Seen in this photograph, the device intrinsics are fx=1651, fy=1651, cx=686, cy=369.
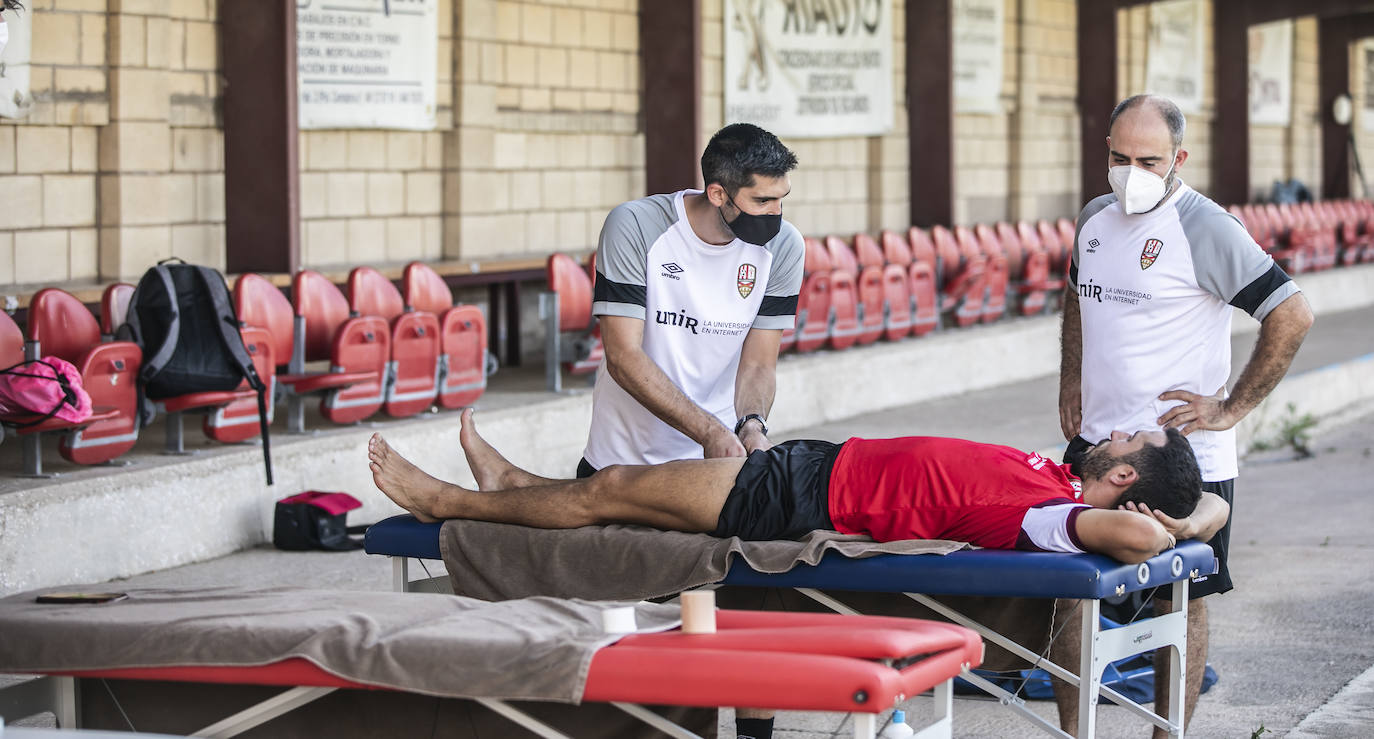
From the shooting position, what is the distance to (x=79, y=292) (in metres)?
6.99

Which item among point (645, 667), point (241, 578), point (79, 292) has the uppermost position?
point (79, 292)

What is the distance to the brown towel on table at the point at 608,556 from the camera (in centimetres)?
378

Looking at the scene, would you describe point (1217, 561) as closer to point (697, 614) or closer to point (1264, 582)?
point (697, 614)

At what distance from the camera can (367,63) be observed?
9.80 m

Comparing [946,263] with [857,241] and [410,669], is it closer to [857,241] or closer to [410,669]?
[857,241]

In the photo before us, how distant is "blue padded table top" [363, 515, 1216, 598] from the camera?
3539 millimetres

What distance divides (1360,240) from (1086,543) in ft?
58.2

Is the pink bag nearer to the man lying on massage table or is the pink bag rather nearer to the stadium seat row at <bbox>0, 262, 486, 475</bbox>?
the stadium seat row at <bbox>0, 262, 486, 475</bbox>

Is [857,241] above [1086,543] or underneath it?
above

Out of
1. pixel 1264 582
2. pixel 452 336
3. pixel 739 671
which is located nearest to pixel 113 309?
pixel 452 336

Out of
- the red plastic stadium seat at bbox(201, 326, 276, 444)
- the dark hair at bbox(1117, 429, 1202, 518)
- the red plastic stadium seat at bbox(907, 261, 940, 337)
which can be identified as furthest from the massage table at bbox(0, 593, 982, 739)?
the red plastic stadium seat at bbox(907, 261, 940, 337)

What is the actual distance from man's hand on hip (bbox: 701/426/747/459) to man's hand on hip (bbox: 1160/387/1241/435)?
3.45ft

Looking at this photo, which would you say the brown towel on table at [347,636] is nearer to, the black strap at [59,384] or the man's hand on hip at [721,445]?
the man's hand on hip at [721,445]

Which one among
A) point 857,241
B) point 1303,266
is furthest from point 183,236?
point 1303,266
